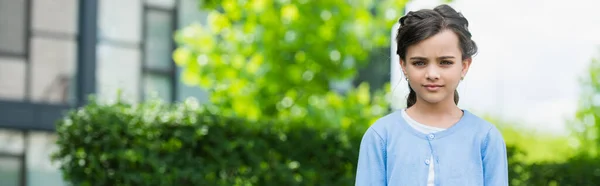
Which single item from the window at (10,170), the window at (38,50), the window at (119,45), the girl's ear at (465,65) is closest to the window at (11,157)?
the window at (10,170)

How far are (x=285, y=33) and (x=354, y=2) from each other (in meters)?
1.32

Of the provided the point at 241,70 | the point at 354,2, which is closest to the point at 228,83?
the point at 241,70

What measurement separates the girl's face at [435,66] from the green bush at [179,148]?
508 cm

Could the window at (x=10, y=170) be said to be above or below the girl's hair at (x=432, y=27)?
below

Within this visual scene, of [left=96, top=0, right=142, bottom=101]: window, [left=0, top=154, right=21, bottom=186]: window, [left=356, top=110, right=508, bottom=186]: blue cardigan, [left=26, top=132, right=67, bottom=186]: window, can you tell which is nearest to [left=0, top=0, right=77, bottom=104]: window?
[left=96, top=0, right=142, bottom=101]: window

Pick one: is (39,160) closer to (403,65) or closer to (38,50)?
(38,50)

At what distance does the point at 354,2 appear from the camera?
14.1 metres

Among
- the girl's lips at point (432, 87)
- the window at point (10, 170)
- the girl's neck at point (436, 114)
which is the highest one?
the girl's lips at point (432, 87)

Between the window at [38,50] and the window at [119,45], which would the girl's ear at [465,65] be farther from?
the window at [119,45]

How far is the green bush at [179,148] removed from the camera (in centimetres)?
854

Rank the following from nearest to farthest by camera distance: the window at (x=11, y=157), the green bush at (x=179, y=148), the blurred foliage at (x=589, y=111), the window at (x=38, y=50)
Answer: the green bush at (x=179, y=148)
the window at (x=11, y=157)
the window at (x=38, y=50)
the blurred foliage at (x=589, y=111)

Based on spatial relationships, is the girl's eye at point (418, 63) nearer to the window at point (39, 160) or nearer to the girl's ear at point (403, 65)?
the girl's ear at point (403, 65)

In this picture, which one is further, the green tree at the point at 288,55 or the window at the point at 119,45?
the window at the point at 119,45

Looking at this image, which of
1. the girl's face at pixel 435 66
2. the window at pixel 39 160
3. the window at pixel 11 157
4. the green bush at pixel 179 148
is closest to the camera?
the girl's face at pixel 435 66
